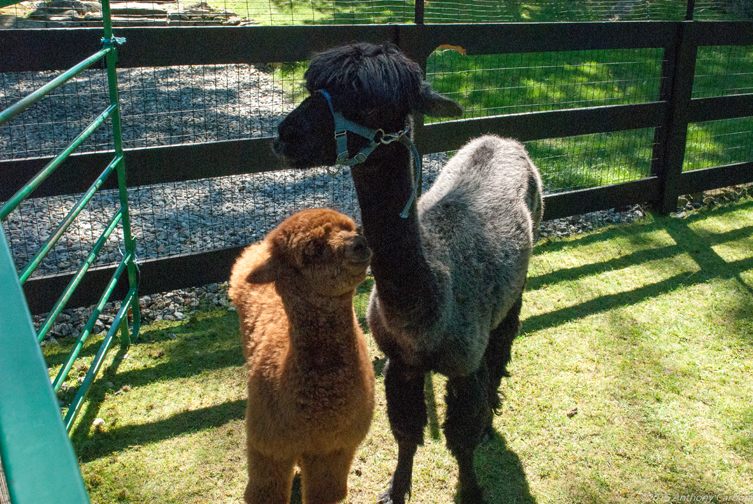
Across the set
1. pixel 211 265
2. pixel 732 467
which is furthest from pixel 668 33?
pixel 211 265

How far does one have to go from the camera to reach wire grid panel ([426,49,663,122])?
7883 millimetres

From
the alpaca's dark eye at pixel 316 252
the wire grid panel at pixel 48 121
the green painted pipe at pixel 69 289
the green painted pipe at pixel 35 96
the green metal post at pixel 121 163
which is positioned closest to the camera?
the green painted pipe at pixel 35 96

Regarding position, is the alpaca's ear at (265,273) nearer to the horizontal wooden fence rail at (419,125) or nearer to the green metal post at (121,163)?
the green metal post at (121,163)

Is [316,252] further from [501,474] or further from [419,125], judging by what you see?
[419,125]

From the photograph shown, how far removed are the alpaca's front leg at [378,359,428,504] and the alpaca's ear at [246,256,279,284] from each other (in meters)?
0.84

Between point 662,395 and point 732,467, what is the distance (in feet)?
1.98

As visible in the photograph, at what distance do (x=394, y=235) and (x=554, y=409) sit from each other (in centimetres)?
186

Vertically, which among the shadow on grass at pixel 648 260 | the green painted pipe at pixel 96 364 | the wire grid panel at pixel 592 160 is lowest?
the shadow on grass at pixel 648 260

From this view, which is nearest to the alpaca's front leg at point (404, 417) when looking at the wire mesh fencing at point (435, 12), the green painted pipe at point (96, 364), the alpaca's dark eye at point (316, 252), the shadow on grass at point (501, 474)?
the shadow on grass at point (501, 474)

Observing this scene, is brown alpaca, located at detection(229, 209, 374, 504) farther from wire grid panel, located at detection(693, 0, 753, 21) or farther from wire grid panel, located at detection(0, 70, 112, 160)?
wire grid panel, located at detection(693, 0, 753, 21)

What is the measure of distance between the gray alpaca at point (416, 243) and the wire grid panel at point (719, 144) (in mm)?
5145

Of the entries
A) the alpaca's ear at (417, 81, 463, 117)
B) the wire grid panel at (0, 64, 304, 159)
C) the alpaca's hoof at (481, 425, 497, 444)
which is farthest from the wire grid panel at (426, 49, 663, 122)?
the alpaca's ear at (417, 81, 463, 117)

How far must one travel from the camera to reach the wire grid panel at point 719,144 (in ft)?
24.8

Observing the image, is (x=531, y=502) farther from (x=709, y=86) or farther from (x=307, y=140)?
(x=709, y=86)
